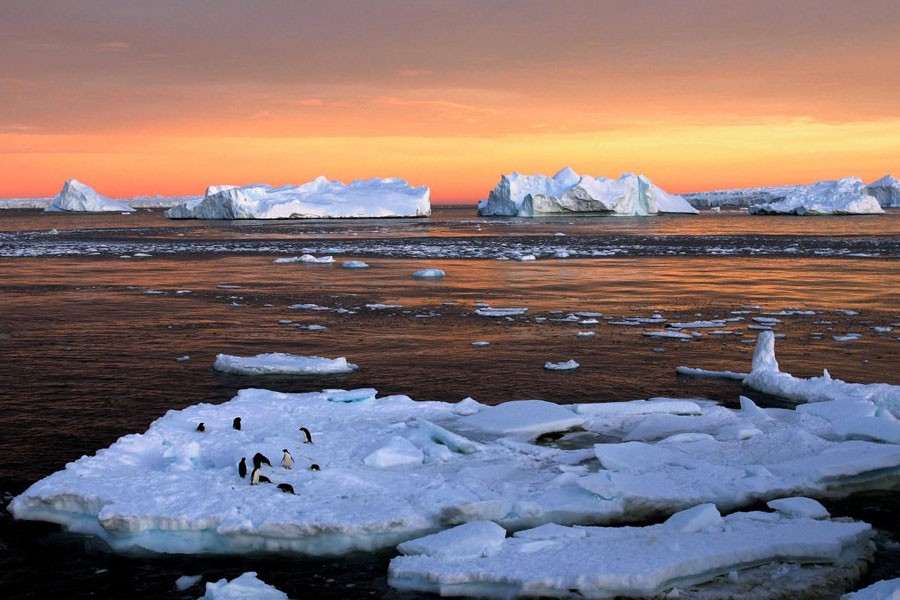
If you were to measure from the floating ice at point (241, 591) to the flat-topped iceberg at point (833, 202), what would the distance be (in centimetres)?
8977

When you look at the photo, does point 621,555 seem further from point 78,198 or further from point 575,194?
point 78,198

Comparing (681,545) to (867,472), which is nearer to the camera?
(681,545)

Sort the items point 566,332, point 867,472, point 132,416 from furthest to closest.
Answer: point 566,332, point 132,416, point 867,472

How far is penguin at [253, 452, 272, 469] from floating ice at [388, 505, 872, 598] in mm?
1760

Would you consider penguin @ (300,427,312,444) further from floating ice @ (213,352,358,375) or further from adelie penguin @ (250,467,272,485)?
floating ice @ (213,352,358,375)

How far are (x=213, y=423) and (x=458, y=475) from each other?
9.77 feet

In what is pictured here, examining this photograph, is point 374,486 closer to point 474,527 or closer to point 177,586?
point 474,527

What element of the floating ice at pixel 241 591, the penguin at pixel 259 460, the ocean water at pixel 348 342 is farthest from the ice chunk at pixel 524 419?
the floating ice at pixel 241 591

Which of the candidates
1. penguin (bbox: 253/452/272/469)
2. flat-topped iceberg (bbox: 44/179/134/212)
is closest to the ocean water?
penguin (bbox: 253/452/272/469)

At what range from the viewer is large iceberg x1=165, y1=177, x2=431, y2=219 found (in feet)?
261

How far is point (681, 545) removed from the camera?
607cm

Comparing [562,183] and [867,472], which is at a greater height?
[562,183]

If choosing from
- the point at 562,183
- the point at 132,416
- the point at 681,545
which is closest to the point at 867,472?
the point at 681,545

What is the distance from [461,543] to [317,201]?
77.5 m
